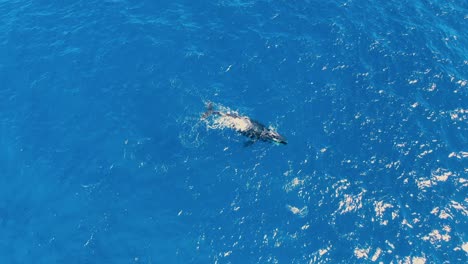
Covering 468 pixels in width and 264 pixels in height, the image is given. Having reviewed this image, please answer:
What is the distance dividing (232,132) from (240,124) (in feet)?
5.71

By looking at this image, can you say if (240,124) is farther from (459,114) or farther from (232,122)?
(459,114)

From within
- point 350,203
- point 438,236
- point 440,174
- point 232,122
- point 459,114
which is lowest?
point 438,236

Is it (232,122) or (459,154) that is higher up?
(232,122)

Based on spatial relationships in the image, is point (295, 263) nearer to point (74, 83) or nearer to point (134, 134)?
point (134, 134)

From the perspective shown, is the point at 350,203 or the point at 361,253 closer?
A: the point at 361,253

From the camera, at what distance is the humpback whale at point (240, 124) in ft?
205

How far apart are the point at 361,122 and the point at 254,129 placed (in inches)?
650

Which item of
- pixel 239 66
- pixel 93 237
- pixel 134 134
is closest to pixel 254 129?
pixel 239 66

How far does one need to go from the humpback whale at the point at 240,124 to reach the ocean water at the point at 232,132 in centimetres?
120

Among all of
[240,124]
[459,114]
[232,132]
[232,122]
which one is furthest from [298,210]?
[459,114]

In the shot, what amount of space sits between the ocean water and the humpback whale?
47.2 inches

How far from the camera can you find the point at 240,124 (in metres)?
64.0

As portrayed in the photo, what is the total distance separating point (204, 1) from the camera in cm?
8044

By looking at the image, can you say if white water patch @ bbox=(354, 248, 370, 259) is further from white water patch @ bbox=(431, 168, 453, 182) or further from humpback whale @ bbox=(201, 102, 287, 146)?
humpback whale @ bbox=(201, 102, 287, 146)
